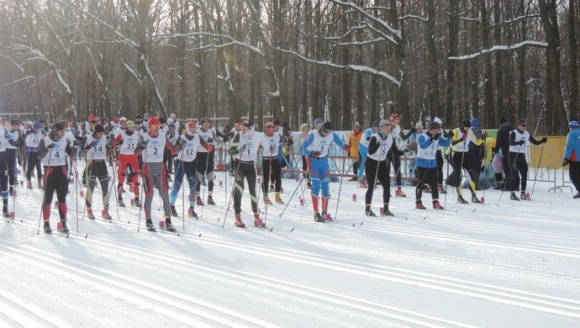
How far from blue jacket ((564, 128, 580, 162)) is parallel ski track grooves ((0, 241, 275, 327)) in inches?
517

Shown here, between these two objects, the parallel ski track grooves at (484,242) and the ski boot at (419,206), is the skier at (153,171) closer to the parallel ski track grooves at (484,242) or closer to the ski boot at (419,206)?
the parallel ski track grooves at (484,242)

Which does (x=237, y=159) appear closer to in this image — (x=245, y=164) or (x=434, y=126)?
(x=245, y=164)

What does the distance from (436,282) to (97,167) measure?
30.2 ft

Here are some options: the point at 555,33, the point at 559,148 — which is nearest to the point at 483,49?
the point at 555,33

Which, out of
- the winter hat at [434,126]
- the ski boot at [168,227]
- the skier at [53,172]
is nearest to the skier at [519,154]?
the winter hat at [434,126]

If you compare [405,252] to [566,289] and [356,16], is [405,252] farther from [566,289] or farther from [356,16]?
[356,16]

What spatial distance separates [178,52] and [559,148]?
25.9 metres

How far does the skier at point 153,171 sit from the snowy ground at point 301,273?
0.39 meters

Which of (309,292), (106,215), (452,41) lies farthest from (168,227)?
(452,41)

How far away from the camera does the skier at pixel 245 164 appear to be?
12938 mm

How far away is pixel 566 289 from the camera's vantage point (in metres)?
7.47

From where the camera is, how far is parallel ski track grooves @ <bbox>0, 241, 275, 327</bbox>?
6.38 meters

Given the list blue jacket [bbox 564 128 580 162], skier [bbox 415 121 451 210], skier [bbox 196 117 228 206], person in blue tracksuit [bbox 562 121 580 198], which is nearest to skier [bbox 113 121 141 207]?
skier [bbox 196 117 228 206]

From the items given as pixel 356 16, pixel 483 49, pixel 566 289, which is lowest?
pixel 566 289
